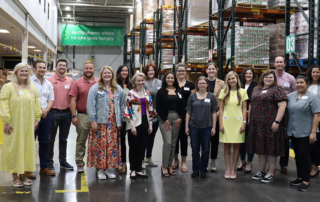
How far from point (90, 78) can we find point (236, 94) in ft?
8.01

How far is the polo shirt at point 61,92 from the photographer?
532 centimetres

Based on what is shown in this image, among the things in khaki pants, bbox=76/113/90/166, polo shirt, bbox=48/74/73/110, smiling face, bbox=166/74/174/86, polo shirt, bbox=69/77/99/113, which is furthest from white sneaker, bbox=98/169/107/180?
smiling face, bbox=166/74/174/86

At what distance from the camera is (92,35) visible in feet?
93.6

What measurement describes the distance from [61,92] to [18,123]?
1099 millimetres

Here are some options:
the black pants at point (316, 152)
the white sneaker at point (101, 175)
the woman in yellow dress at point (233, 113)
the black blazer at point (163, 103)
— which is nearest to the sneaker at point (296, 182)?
the black pants at point (316, 152)

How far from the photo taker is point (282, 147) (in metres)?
4.85

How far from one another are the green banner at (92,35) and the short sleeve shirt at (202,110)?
80.3ft

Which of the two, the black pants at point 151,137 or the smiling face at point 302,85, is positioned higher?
the smiling face at point 302,85

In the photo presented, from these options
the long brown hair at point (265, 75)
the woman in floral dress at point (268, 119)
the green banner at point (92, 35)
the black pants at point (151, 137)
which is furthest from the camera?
the green banner at point (92, 35)

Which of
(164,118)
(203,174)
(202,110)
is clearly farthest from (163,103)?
(203,174)

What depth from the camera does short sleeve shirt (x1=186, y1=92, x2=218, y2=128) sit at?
5023 mm

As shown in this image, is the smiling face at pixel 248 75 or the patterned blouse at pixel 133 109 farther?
the smiling face at pixel 248 75

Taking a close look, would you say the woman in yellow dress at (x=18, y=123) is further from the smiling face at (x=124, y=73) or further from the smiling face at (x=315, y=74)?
the smiling face at (x=315, y=74)

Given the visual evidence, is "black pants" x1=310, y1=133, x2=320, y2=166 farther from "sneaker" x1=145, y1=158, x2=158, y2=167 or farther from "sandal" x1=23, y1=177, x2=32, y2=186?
"sandal" x1=23, y1=177, x2=32, y2=186
